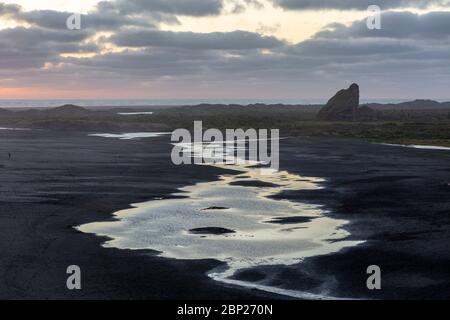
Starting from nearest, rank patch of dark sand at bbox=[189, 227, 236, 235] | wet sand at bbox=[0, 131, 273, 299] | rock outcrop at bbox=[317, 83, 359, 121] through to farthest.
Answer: wet sand at bbox=[0, 131, 273, 299] → patch of dark sand at bbox=[189, 227, 236, 235] → rock outcrop at bbox=[317, 83, 359, 121]

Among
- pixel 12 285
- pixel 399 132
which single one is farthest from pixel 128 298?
pixel 399 132

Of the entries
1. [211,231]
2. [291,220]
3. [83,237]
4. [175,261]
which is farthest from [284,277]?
[291,220]

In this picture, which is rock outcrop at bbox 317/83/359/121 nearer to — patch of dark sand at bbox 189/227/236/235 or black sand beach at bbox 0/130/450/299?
black sand beach at bbox 0/130/450/299

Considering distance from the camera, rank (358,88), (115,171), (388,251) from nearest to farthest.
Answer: (388,251), (115,171), (358,88)

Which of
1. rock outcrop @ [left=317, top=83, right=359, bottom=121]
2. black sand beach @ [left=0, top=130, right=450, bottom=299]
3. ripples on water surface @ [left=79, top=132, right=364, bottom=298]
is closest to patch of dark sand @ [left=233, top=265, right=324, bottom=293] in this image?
black sand beach @ [left=0, top=130, right=450, bottom=299]

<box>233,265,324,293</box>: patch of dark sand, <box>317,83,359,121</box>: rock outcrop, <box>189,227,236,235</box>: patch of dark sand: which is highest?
<box>317,83,359,121</box>: rock outcrop

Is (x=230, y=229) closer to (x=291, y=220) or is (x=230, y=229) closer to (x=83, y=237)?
(x=291, y=220)

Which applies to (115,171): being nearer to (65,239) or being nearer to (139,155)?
(139,155)
